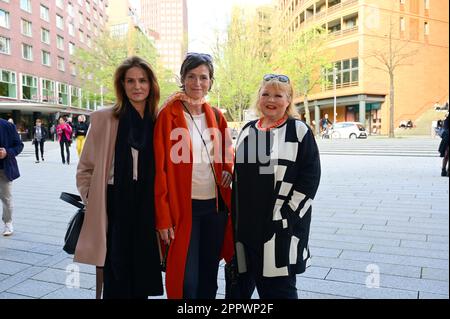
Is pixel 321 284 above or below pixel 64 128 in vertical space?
below

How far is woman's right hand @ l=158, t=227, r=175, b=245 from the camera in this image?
80.0 inches

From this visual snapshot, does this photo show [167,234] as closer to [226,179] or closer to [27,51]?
[226,179]

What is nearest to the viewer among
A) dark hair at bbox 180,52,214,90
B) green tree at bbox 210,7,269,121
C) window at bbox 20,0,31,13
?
dark hair at bbox 180,52,214,90

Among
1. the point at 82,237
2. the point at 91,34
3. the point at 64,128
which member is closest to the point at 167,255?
the point at 82,237

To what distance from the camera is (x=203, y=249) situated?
2.19 meters

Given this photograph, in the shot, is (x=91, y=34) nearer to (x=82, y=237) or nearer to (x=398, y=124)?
(x=82, y=237)

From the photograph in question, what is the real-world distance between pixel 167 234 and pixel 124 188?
1.15ft

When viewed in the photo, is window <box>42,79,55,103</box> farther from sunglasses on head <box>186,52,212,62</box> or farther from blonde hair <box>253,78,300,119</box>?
blonde hair <box>253,78,300,119</box>

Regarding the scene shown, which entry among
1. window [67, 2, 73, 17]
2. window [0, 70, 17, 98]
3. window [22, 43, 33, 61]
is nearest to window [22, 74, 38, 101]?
window [22, 43, 33, 61]

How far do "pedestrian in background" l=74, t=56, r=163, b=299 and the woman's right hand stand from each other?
0.05 m

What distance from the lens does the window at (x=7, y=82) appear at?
3.91 metres

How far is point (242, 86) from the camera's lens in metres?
17.0

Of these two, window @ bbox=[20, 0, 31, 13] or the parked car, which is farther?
the parked car
